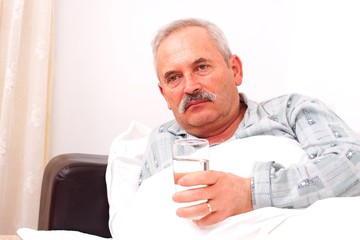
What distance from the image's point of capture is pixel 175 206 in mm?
981

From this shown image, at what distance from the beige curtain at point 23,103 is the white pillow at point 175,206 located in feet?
2.32

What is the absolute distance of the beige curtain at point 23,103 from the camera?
6.00 ft

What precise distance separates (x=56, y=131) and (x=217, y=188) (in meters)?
1.34

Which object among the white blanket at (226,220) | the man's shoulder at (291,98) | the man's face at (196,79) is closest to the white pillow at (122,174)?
the white blanket at (226,220)

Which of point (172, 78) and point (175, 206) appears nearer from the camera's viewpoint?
point (175, 206)

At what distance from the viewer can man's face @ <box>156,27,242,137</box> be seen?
1.30 meters

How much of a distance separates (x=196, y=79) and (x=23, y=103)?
3.08 feet

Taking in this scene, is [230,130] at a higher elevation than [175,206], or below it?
higher

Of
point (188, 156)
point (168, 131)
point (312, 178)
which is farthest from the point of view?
point (168, 131)

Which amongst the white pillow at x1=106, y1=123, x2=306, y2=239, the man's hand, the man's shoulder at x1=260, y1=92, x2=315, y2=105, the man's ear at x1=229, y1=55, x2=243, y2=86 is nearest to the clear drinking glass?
the man's hand

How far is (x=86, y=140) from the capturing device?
2078 mm

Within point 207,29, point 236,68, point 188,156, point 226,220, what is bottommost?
point 226,220

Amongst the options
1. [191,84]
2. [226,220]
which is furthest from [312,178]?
[191,84]

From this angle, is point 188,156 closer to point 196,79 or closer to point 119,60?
point 196,79
